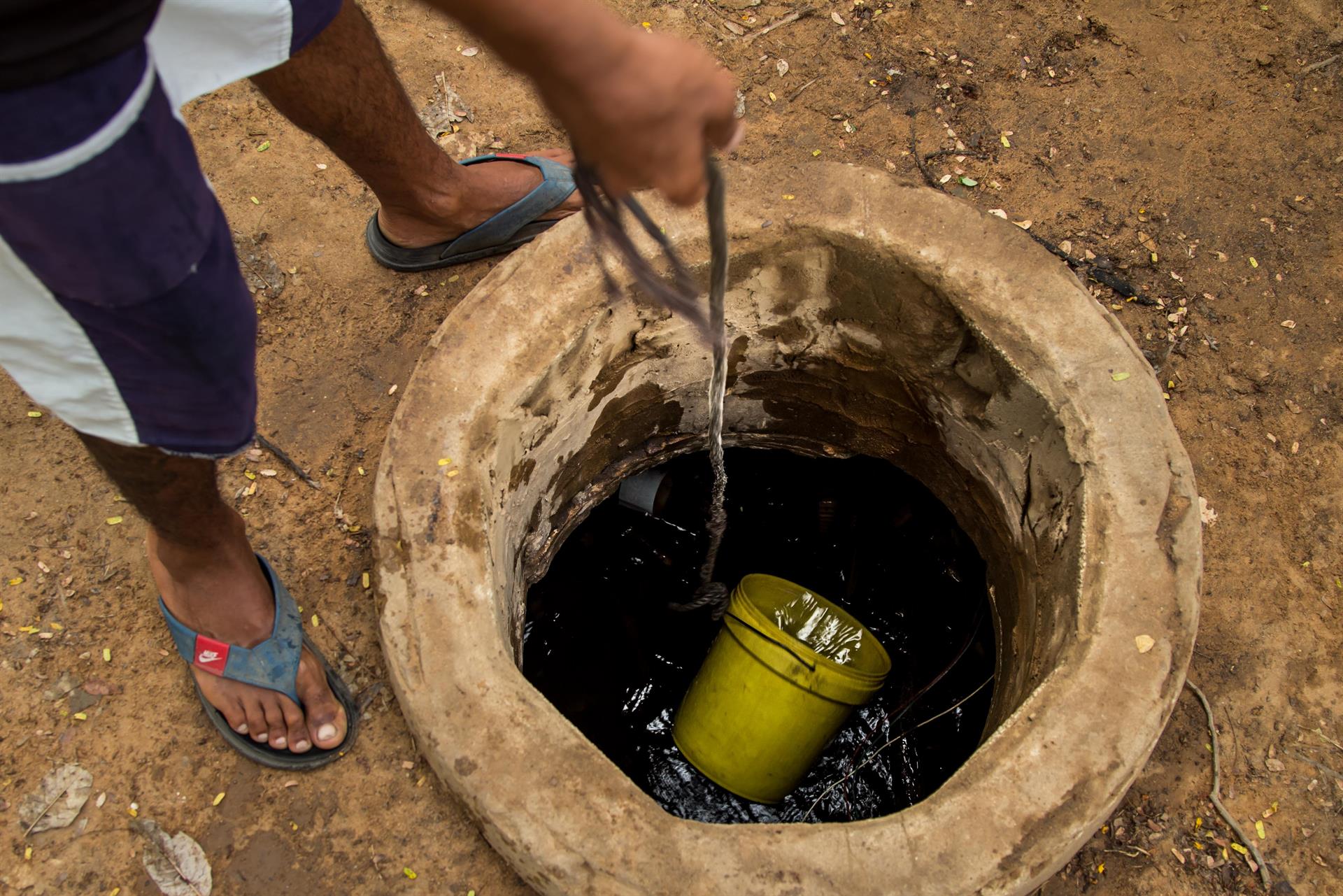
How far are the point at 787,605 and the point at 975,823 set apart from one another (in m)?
0.84

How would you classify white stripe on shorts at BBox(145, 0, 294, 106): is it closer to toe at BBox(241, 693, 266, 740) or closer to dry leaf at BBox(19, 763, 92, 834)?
toe at BBox(241, 693, 266, 740)

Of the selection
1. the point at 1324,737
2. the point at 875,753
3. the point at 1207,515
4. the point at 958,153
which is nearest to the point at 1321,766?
the point at 1324,737

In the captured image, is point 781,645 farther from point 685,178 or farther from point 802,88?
point 802,88

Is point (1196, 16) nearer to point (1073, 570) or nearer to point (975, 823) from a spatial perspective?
point (1073, 570)

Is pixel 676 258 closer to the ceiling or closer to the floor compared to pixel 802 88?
closer to the ceiling

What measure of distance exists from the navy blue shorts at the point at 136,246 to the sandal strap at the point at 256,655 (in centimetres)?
60

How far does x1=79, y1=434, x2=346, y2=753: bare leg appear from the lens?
1742 mm

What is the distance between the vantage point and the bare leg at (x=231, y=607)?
1.74m

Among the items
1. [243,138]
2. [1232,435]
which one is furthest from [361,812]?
[1232,435]

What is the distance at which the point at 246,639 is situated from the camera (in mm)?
1914

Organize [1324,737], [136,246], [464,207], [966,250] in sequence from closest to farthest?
1. [136,246]
2. [966,250]
3. [1324,737]
4. [464,207]

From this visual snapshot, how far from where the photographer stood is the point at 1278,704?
2119 mm

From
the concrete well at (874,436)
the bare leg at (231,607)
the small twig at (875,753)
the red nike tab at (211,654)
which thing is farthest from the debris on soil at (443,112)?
the small twig at (875,753)

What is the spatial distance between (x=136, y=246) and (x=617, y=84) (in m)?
0.63
